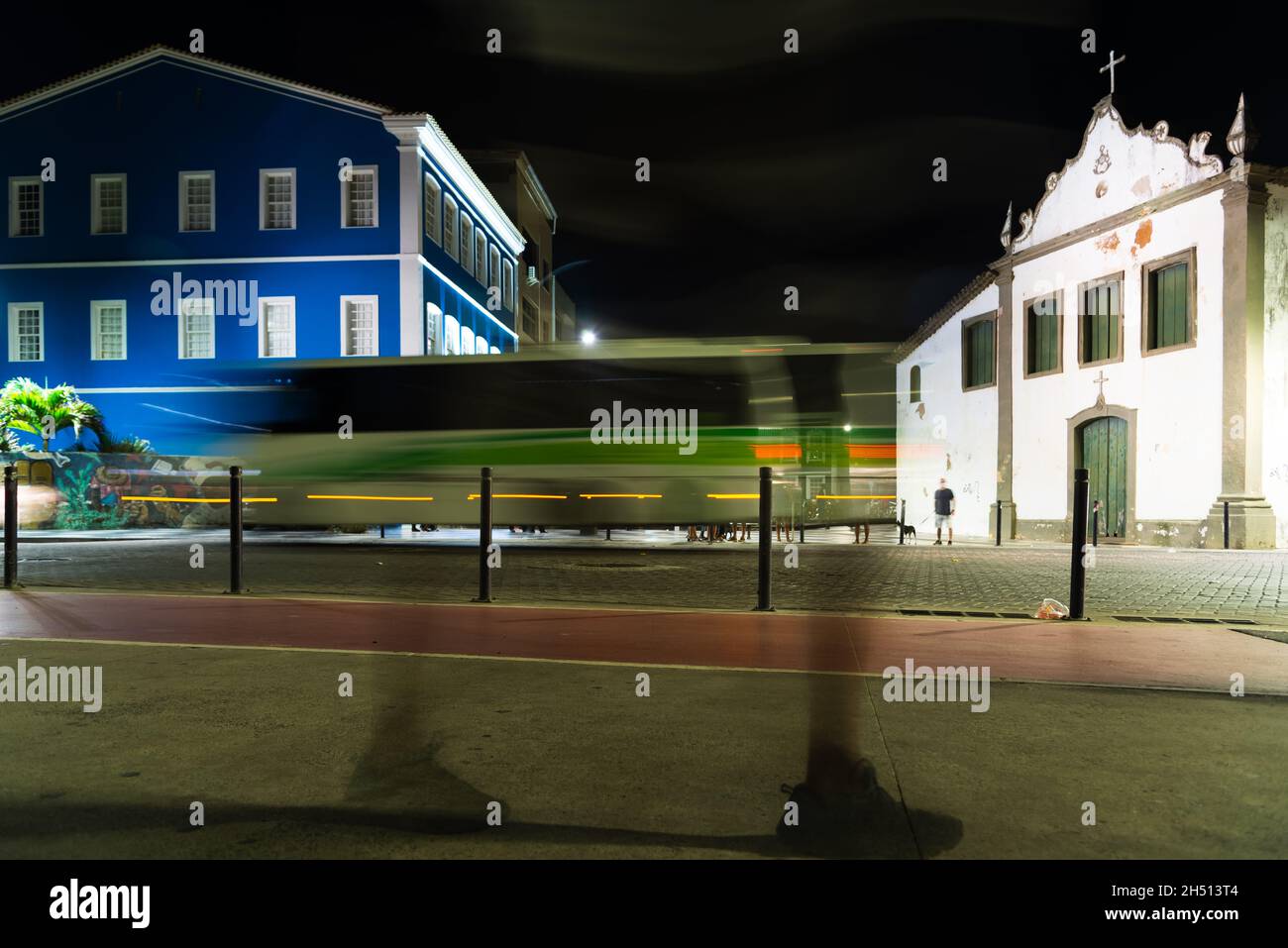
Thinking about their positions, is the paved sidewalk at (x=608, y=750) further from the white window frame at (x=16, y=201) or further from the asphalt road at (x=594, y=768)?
the white window frame at (x=16, y=201)

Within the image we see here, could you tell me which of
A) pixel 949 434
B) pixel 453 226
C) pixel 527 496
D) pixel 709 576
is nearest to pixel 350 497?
pixel 527 496

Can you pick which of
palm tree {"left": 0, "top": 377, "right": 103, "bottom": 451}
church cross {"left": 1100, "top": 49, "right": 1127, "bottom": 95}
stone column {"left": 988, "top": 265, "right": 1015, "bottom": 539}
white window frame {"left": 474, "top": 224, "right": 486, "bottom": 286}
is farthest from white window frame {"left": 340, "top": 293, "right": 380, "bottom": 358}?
church cross {"left": 1100, "top": 49, "right": 1127, "bottom": 95}

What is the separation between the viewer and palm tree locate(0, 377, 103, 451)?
90.0ft

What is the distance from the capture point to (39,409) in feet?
90.8

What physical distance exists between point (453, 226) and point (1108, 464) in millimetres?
22593

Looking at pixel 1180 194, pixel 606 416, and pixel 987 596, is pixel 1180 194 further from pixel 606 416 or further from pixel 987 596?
pixel 987 596

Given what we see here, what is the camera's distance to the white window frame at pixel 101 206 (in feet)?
97.4

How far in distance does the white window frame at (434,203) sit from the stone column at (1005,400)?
1789 cm

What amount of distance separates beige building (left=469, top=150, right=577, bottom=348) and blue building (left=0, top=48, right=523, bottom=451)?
11.2 metres

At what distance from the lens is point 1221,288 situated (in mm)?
19625

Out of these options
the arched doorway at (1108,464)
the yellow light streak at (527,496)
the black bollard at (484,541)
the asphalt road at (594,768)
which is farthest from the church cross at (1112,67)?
the asphalt road at (594,768)

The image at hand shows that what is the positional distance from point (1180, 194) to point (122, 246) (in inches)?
1190

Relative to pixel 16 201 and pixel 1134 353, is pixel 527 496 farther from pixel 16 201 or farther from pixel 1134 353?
pixel 16 201
